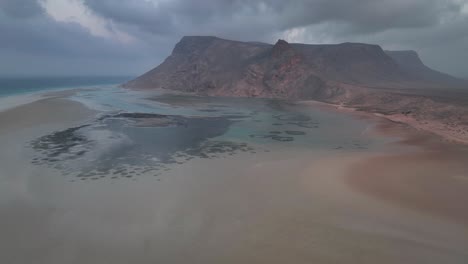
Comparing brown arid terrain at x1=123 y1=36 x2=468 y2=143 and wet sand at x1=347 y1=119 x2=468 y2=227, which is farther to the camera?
brown arid terrain at x1=123 y1=36 x2=468 y2=143

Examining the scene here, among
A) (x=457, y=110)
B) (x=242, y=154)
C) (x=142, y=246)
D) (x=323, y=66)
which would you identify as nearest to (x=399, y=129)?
(x=457, y=110)

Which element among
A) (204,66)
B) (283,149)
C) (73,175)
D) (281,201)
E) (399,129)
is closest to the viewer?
(281,201)

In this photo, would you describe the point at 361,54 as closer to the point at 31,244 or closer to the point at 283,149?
the point at 283,149

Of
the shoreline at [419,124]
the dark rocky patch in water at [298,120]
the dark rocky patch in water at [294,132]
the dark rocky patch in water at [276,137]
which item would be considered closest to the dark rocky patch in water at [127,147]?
the dark rocky patch in water at [276,137]

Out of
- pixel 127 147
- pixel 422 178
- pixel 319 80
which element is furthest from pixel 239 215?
pixel 319 80

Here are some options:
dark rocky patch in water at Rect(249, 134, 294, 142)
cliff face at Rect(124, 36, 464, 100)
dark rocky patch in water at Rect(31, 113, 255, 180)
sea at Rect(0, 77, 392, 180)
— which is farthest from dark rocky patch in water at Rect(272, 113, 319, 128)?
cliff face at Rect(124, 36, 464, 100)

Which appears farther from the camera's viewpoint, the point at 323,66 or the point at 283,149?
the point at 323,66

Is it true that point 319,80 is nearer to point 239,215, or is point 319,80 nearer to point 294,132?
point 294,132

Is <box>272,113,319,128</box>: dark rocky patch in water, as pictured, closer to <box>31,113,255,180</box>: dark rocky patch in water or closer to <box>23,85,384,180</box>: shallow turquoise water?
<box>23,85,384,180</box>: shallow turquoise water
